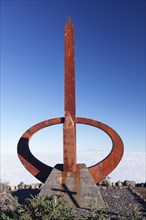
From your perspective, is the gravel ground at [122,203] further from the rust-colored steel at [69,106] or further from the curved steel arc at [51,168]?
the rust-colored steel at [69,106]

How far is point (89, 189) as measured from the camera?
608 inches

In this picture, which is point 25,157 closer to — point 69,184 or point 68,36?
point 69,184

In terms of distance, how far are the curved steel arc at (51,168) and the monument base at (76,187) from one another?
76cm

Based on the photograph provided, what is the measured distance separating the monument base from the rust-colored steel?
1.26ft

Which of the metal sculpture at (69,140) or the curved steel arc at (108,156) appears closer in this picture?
the metal sculpture at (69,140)

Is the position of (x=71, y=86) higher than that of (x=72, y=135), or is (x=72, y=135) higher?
(x=71, y=86)

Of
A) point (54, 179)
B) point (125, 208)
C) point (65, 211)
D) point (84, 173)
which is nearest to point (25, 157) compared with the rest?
point (54, 179)

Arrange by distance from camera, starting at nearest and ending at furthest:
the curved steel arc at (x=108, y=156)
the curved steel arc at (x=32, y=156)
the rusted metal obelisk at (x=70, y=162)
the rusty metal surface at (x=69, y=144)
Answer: the rusted metal obelisk at (x=70, y=162) → the rusty metal surface at (x=69, y=144) → the curved steel arc at (x=108, y=156) → the curved steel arc at (x=32, y=156)

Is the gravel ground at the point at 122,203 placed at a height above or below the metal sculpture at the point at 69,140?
below

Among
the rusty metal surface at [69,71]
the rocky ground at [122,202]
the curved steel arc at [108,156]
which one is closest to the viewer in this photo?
the rocky ground at [122,202]

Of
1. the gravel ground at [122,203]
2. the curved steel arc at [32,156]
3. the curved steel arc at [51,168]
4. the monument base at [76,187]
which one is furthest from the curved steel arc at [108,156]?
the curved steel arc at [32,156]

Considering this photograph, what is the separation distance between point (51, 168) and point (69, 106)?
3.58 metres

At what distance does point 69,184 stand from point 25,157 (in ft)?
11.0

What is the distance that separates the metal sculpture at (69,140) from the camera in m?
15.8
